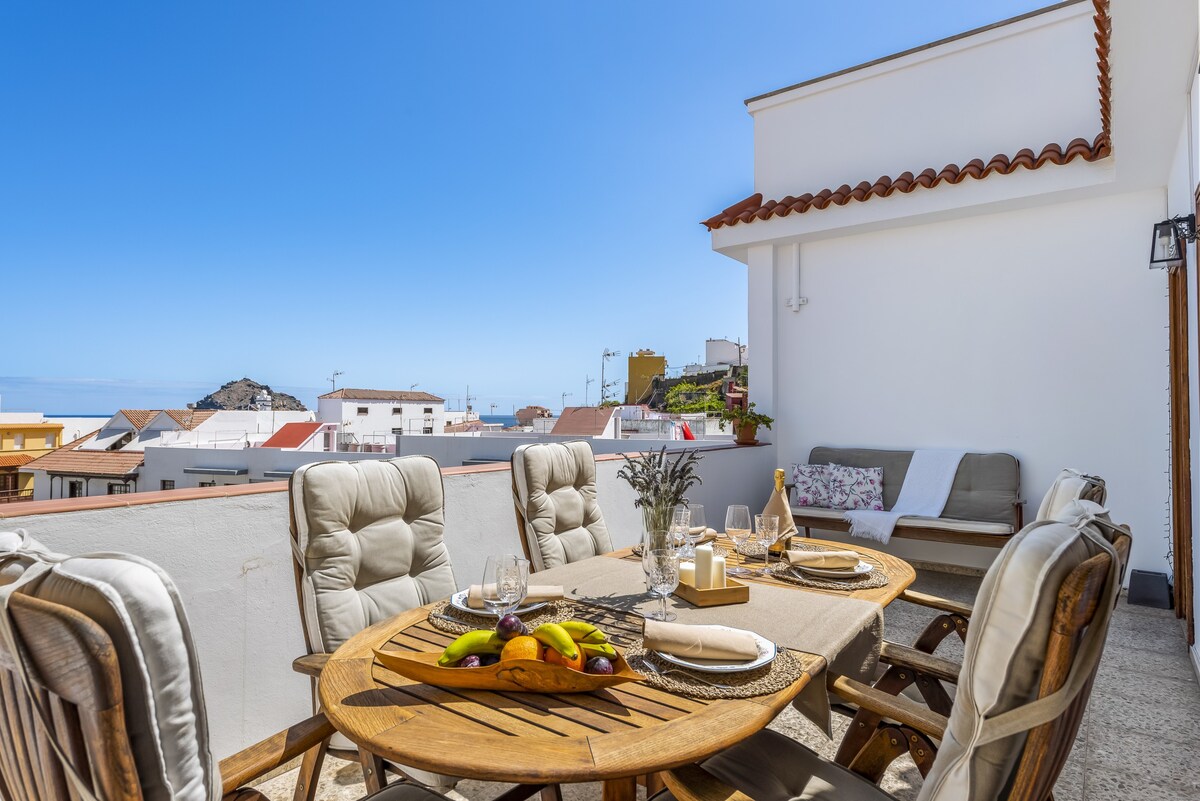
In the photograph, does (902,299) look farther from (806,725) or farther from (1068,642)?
(1068,642)

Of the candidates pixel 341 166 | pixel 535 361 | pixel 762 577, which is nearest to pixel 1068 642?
pixel 762 577

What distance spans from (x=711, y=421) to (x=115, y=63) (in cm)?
A: 1936

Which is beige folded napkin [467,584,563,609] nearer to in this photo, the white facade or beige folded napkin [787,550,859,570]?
beige folded napkin [787,550,859,570]

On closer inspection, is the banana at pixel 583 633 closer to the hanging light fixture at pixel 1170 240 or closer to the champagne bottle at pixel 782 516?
the champagne bottle at pixel 782 516

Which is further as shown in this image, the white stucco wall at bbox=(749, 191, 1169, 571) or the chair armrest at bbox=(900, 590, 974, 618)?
the white stucco wall at bbox=(749, 191, 1169, 571)

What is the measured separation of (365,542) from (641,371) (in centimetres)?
2504

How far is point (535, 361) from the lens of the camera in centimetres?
3459

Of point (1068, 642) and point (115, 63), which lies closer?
point (1068, 642)

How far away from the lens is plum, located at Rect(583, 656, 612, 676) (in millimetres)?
1113

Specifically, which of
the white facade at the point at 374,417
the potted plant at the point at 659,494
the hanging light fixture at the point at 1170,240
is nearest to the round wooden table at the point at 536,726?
the potted plant at the point at 659,494

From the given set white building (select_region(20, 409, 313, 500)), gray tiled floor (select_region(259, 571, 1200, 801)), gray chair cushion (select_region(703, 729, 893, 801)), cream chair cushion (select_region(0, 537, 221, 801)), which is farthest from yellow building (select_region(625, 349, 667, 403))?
cream chair cushion (select_region(0, 537, 221, 801))

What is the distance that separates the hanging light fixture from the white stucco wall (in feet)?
3.00

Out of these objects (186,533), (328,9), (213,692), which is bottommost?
(213,692)

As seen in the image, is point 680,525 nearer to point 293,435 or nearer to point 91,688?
point 91,688
